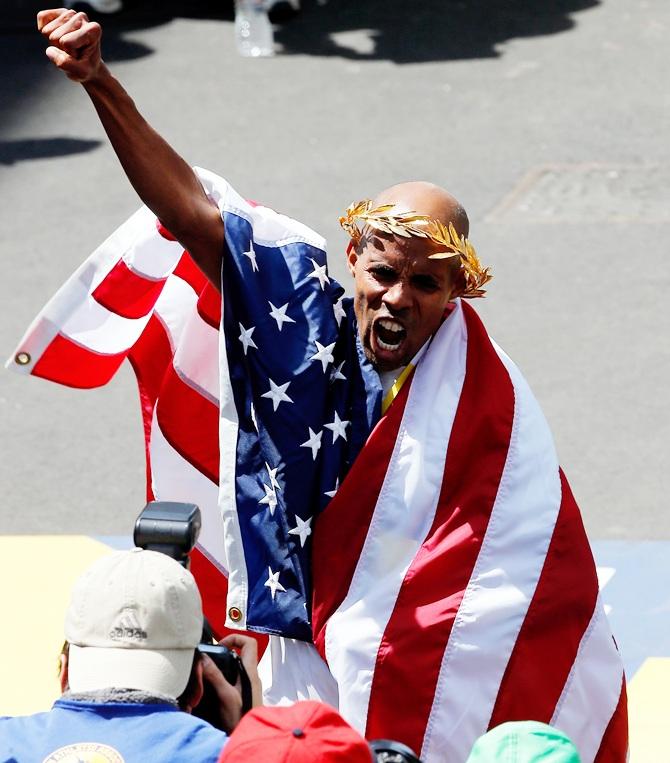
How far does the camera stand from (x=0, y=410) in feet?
25.4

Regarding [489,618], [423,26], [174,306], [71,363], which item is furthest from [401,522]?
[423,26]

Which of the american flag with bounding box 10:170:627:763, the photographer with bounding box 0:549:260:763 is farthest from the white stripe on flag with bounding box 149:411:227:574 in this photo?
the photographer with bounding box 0:549:260:763

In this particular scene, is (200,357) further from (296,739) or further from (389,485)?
(296,739)

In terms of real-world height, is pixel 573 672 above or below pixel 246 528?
below

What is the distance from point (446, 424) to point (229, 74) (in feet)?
27.6

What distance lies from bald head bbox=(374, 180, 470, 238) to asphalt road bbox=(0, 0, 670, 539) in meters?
2.70

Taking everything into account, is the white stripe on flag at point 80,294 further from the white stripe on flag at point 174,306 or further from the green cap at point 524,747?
the green cap at point 524,747

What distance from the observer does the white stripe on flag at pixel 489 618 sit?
405cm

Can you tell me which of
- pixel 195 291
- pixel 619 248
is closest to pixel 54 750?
pixel 195 291

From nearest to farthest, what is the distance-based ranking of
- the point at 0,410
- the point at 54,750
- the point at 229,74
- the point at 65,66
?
1. the point at 54,750
2. the point at 65,66
3. the point at 0,410
4. the point at 229,74

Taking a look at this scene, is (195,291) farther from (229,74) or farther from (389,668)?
(229,74)

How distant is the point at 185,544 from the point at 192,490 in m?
1.18

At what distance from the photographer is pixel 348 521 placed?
4.09 m

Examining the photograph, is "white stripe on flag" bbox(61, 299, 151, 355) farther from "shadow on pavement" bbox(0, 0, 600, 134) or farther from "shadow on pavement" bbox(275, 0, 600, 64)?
"shadow on pavement" bbox(275, 0, 600, 64)
